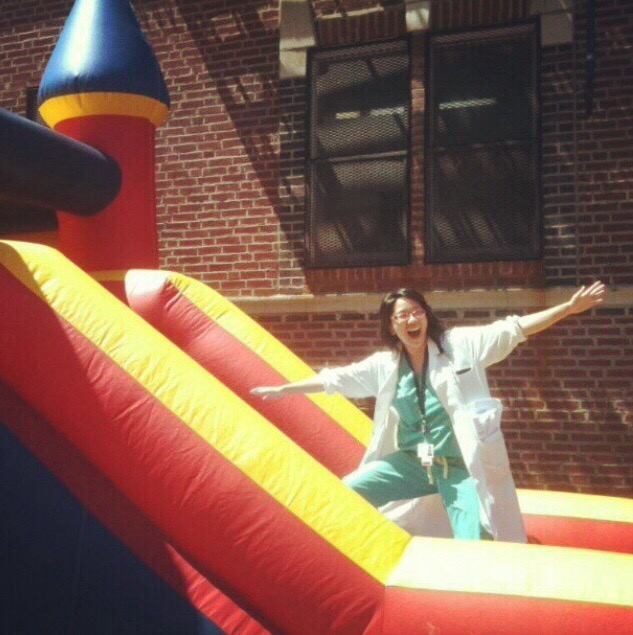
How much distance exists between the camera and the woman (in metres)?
3.42

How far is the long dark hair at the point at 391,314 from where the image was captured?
3.66 metres

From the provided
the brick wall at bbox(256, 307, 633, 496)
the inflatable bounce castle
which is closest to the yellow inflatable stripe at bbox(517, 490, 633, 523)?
the inflatable bounce castle

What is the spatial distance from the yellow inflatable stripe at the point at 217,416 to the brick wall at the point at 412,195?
3.63 meters

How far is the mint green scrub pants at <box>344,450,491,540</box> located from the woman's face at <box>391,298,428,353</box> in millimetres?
468

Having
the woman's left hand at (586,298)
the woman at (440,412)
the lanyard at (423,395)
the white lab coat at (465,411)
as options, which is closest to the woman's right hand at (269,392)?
the woman at (440,412)

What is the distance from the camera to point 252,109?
7.32 meters

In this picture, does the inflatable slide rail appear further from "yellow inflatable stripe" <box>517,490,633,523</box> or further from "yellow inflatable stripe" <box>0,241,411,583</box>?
"yellow inflatable stripe" <box>517,490,633,523</box>

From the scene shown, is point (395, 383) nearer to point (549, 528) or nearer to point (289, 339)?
point (549, 528)

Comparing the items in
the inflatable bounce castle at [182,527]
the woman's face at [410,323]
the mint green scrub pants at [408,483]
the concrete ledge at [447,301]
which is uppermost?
the concrete ledge at [447,301]

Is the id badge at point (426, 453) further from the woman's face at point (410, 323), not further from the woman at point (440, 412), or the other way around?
the woman's face at point (410, 323)

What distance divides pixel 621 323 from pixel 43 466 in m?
4.38

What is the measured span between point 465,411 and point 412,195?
359 cm

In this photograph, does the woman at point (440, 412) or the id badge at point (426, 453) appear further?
the id badge at point (426, 453)

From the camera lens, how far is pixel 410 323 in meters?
3.62
